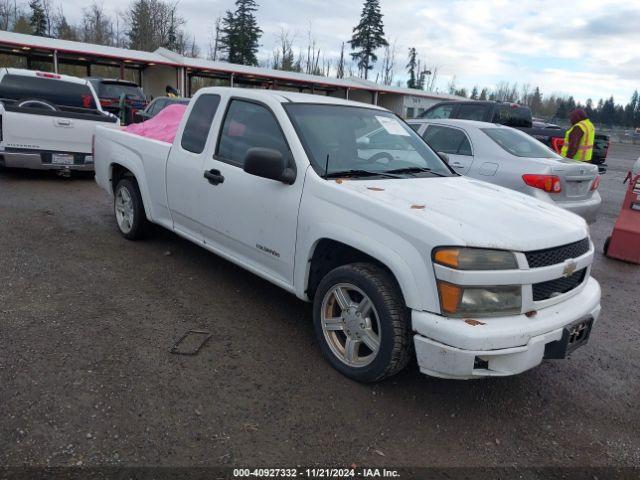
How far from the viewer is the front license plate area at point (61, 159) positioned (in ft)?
28.1

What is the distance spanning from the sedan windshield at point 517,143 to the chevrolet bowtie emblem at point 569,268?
3.87 m

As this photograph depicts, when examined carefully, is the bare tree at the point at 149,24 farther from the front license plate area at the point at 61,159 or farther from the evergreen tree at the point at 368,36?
the front license plate area at the point at 61,159

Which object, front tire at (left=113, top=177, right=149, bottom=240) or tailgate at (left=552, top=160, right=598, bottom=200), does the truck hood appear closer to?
tailgate at (left=552, top=160, right=598, bottom=200)

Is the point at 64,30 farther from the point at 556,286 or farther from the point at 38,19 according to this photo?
the point at 556,286

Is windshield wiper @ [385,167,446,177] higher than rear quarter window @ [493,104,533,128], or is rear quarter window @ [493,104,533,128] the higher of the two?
rear quarter window @ [493,104,533,128]

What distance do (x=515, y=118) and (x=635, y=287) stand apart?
697 cm

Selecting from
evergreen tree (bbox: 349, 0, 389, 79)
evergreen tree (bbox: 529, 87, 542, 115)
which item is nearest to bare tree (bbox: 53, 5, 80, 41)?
evergreen tree (bbox: 349, 0, 389, 79)

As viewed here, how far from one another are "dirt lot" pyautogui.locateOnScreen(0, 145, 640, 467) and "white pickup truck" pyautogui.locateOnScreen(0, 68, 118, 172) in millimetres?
4293

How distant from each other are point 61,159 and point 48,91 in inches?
85.8

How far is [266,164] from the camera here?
3.39 metres

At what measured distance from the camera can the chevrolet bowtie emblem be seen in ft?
9.84

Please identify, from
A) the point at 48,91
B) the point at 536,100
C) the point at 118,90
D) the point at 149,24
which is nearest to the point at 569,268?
the point at 48,91

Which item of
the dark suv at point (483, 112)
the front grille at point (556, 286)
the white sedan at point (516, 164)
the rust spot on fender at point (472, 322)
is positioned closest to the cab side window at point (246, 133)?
the rust spot on fender at point (472, 322)

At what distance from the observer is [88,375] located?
310cm
